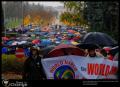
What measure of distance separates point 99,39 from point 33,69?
142 centimetres

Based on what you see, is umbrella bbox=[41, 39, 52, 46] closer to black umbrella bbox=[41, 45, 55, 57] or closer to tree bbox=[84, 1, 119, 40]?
black umbrella bbox=[41, 45, 55, 57]

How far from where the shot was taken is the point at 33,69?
723 centimetres

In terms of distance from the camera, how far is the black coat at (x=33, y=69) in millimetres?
6959

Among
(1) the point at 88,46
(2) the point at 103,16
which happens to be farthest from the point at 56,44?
(2) the point at 103,16

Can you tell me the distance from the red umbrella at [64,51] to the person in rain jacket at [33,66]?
269mm

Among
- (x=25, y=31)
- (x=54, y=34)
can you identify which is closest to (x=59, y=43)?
(x=54, y=34)

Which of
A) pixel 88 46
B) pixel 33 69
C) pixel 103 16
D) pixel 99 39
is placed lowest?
pixel 33 69

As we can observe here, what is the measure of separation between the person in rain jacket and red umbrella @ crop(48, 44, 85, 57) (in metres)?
0.27

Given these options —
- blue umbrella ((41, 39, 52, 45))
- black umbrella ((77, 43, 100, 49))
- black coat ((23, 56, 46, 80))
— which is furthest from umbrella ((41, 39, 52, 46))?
black umbrella ((77, 43, 100, 49))

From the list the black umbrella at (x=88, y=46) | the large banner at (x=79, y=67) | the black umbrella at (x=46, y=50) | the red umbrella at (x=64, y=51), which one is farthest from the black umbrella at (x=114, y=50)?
the black umbrella at (x=46, y=50)

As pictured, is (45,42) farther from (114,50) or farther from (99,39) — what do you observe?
(114,50)

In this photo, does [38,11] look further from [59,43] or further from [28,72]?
[28,72]

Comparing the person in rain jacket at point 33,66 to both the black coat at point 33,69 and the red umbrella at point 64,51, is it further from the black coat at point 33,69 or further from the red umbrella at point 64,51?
the red umbrella at point 64,51

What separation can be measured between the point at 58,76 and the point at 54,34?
0.81 metres
